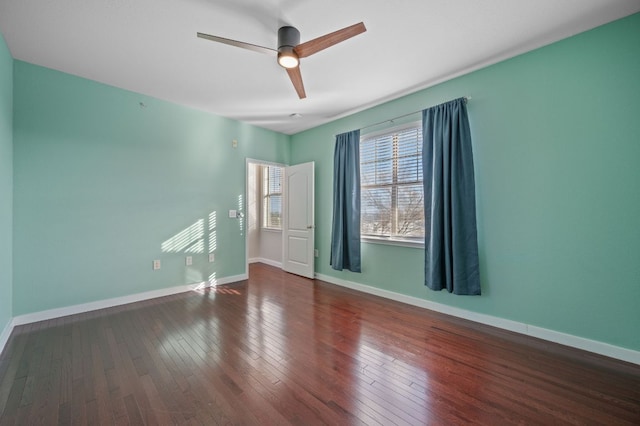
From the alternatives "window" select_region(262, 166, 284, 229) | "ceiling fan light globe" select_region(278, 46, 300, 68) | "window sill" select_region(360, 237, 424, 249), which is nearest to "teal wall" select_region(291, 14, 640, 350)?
"window sill" select_region(360, 237, 424, 249)

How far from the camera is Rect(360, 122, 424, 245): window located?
11.0 ft

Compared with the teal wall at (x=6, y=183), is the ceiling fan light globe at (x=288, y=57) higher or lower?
higher

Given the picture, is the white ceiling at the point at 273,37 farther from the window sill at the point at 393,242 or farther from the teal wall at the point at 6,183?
the window sill at the point at 393,242

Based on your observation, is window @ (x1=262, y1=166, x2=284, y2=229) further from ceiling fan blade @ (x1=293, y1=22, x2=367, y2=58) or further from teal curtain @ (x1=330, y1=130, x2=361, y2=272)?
ceiling fan blade @ (x1=293, y1=22, x2=367, y2=58)

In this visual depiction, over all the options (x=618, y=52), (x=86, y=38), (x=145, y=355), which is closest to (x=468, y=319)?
(x=618, y=52)

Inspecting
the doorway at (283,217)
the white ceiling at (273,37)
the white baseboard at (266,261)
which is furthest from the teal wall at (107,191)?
the white baseboard at (266,261)

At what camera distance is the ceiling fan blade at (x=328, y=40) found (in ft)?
5.91

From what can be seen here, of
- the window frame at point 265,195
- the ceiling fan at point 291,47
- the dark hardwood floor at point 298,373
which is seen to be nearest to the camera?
the dark hardwood floor at point 298,373

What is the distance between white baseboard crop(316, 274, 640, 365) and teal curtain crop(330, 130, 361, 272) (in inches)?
24.6

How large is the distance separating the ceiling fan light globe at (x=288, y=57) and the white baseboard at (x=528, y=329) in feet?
9.89

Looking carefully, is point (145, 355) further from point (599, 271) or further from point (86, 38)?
point (599, 271)

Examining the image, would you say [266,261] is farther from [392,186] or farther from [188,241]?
[392,186]

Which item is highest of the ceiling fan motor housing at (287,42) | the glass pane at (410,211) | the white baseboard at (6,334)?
the ceiling fan motor housing at (287,42)

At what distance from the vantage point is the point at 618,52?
2.12 meters
